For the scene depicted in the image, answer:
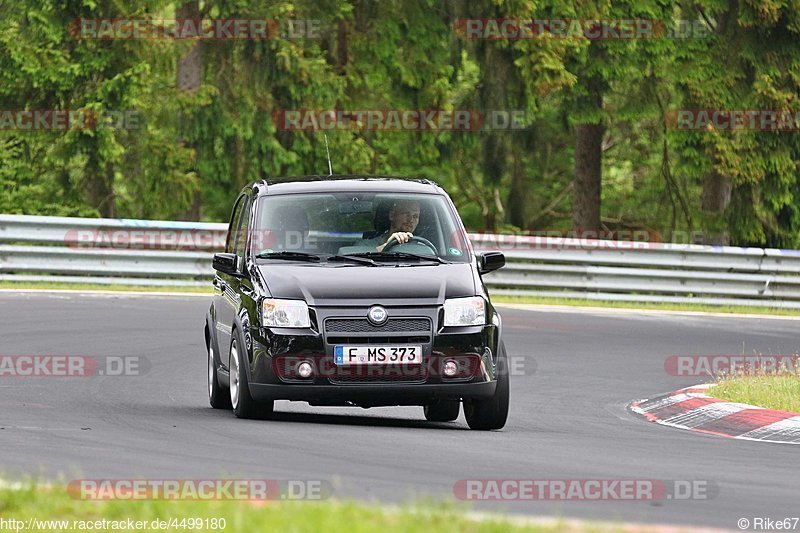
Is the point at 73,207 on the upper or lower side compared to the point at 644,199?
upper

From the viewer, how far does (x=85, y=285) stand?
24016 mm

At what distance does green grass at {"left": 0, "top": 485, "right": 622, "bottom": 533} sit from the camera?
661 cm

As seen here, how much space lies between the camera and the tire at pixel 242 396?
11562mm

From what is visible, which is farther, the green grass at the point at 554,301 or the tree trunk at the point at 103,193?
the tree trunk at the point at 103,193

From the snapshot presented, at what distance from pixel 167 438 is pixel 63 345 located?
7.14 meters

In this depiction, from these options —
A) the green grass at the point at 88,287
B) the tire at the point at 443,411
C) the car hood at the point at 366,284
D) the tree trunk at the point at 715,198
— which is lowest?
the tree trunk at the point at 715,198

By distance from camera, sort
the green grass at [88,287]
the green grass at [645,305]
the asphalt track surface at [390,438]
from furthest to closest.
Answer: the green grass at [645,305] < the green grass at [88,287] < the asphalt track surface at [390,438]

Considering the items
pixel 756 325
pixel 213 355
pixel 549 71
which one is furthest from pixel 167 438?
pixel 549 71

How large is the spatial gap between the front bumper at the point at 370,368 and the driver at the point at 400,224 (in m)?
1.11

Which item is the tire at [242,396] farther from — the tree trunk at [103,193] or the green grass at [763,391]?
the tree trunk at [103,193]

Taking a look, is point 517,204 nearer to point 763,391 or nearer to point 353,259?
point 763,391

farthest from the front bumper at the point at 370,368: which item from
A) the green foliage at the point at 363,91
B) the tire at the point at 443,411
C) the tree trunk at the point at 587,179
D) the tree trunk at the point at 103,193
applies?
the tree trunk at the point at 587,179

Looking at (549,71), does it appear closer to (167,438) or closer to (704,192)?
(704,192)

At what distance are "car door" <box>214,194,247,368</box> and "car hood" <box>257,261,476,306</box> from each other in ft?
2.87
